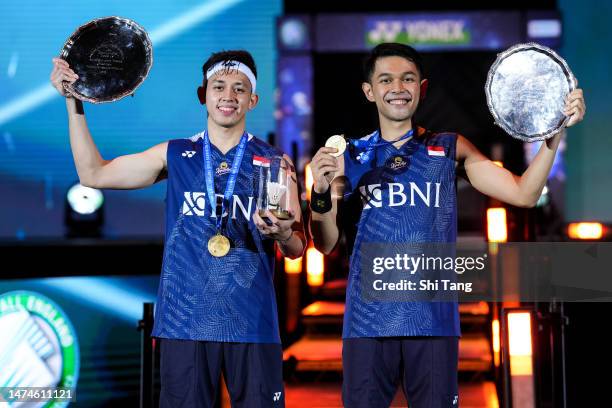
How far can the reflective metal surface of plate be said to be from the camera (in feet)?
10.2

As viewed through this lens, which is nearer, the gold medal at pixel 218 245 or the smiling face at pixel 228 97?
the gold medal at pixel 218 245

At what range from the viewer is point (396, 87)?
3066mm

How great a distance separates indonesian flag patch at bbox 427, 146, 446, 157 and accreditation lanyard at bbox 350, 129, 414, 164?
0.29 ft

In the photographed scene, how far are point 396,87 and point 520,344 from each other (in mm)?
1401

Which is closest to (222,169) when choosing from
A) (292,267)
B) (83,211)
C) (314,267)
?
(292,267)

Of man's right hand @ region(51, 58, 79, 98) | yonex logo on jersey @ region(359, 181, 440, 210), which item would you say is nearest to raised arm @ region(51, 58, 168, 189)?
man's right hand @ region(51, 58, 79, 98)

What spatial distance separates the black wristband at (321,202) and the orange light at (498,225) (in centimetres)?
201

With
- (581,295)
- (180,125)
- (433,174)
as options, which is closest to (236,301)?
(433,174)

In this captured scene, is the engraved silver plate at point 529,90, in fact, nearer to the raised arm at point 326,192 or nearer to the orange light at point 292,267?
the raised arm at point 326,192

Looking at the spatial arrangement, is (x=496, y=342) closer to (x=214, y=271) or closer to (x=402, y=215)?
(x=402, y=215)

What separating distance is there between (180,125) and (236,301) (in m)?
5.37

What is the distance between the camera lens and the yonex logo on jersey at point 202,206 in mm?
3025

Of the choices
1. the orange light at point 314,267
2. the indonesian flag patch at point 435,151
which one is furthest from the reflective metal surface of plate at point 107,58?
the orange light at point 314,267

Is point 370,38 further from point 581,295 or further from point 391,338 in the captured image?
point 391,338
